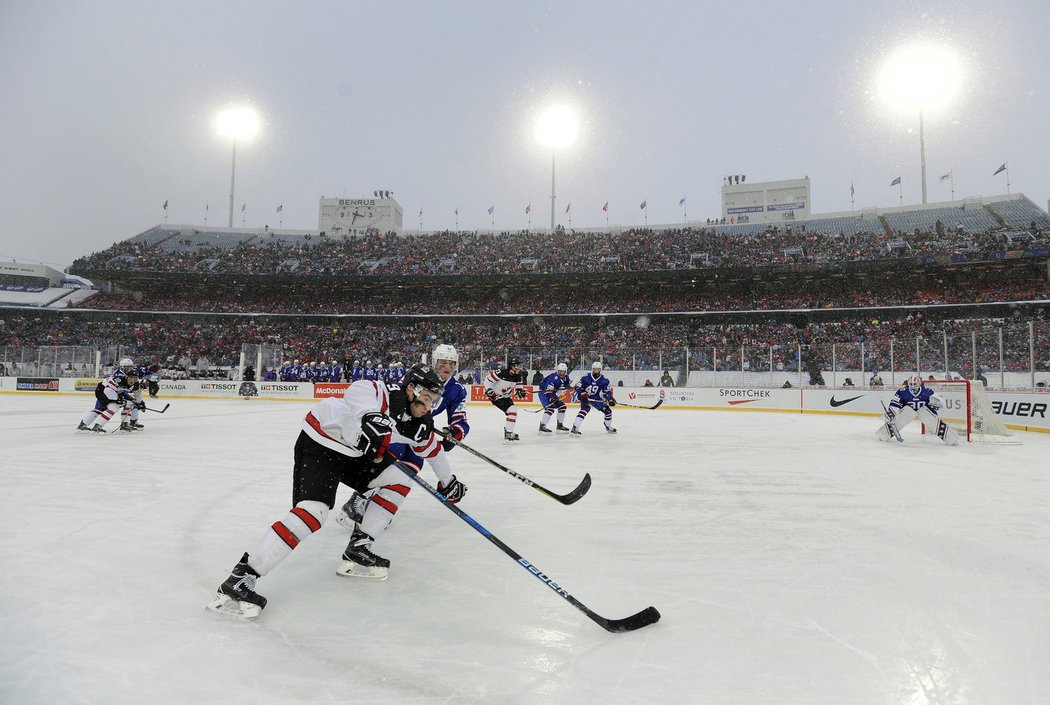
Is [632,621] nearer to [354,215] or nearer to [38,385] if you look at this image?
[38,385]

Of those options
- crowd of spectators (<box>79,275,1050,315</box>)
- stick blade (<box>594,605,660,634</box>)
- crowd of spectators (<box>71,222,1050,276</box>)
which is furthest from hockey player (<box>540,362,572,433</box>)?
crowd of spectators (<box>71,222,1050,276</box>)

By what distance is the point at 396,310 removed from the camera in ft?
113

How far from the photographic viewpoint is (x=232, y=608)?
8.55ft

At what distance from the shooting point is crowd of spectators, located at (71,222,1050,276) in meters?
29.5

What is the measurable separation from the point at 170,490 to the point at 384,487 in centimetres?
303

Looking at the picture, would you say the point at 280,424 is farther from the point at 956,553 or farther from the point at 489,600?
the point at 956,553

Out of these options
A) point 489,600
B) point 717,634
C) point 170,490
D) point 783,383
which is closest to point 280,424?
point 170,490

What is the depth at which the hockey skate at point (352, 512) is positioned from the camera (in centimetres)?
394

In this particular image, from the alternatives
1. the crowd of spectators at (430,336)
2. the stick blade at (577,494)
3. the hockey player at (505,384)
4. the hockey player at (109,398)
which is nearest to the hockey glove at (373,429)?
the stick blade at (577,494)

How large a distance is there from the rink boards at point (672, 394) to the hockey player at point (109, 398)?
423 inches

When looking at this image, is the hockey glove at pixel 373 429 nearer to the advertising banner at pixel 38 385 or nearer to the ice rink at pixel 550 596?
the ice rink at pixel 550 596

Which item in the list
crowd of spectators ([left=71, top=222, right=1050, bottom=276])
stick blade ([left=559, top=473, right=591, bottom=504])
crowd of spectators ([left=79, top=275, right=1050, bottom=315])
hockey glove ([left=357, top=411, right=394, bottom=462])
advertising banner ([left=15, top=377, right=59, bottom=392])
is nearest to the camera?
hockey glove ([left=357, top=411, right=394, bottom=462])

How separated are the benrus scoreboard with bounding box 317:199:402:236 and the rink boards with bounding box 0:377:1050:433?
2966 cm

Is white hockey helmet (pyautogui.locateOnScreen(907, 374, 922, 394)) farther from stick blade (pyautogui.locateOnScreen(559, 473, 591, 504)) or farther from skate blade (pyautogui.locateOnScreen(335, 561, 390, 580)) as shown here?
skate blade (pyautogui.locateOnScreen(335, 561, 390, 580))
